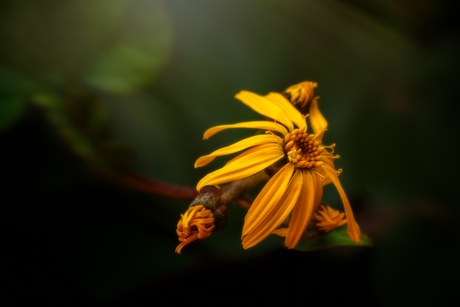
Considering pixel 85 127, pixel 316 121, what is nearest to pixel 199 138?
pixel 85 127

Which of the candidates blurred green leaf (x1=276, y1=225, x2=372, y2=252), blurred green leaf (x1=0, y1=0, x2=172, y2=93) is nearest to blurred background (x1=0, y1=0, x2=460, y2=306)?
blurred green leaf (x1=0, y1=0, x2=172, y2=93)

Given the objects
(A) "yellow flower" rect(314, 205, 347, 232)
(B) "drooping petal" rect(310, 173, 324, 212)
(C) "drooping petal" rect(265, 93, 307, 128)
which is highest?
(C) "drooping petal" rect(265, 93, 307, 128)

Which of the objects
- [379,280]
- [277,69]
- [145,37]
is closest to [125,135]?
[145,37]

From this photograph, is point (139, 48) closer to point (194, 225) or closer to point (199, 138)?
point (199, 138)

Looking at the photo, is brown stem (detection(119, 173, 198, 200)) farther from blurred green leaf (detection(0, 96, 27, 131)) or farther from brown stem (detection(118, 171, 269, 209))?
blurred green leaf (detection(0, 96, 27, 131))

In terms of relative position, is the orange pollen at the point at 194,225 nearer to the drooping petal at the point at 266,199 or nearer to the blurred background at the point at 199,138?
the drooping petal at the point at 266,199
